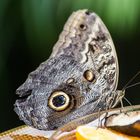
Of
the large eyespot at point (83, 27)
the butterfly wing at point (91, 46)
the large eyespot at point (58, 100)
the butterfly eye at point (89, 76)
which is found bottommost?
the large eyespot at point (58, 100)

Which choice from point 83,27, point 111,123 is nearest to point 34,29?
point 83,27

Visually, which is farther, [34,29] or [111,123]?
[34,29]

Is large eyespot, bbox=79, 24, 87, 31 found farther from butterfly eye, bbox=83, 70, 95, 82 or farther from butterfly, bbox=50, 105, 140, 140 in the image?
butterfly, bbox=50, 105, 140, 140

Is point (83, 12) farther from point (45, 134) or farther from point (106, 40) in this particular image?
point (45, 134)

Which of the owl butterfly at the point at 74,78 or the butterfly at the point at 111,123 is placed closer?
the butterfly at the point at 111,123

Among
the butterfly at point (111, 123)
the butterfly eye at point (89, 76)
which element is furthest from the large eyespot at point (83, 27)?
the butterfly at point (111, 123)

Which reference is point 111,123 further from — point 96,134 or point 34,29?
point 34,29

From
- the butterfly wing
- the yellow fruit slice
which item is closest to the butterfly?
the yellow fruit slice

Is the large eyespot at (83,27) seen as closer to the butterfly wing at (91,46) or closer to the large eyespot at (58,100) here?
the butterfly wing at (91,46)
